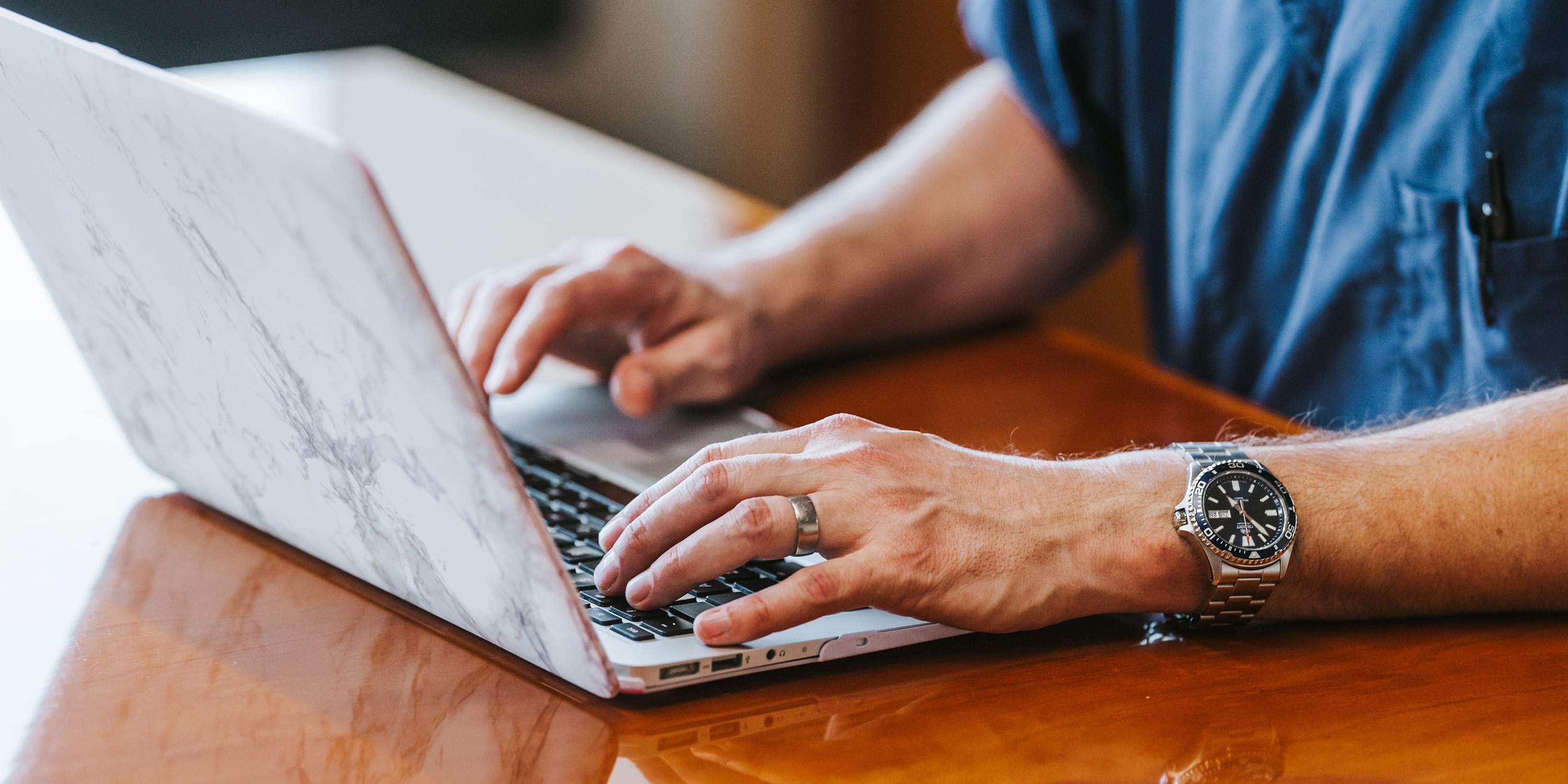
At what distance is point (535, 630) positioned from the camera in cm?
52

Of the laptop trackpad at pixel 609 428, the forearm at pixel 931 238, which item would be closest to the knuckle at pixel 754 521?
the laptop trackpad at pixel 609 428

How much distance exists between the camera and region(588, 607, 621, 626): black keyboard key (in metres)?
0.55

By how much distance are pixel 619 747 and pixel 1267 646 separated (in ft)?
0.94

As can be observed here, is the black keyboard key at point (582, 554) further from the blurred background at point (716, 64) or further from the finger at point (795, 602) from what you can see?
the blurred background at point (716, 64)

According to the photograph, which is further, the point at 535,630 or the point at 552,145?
the point at 552,145

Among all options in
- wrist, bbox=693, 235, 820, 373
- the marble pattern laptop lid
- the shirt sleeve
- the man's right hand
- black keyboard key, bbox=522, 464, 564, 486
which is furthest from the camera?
the shirt sleeve

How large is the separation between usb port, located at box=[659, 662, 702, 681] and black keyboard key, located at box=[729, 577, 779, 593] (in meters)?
0.06

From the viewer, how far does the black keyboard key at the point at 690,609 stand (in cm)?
56

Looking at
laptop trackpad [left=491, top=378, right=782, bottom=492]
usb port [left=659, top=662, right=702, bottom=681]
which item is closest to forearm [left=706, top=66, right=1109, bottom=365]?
laptop trackpad [left=491, top=378, right=782, bottom=492]

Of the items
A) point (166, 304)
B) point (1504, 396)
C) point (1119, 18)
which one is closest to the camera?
point (166, 304)

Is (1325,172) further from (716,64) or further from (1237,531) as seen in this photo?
(716,64)

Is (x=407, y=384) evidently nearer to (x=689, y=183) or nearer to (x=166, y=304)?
(x=166, y=304)

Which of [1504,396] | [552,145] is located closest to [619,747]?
[1504,396]

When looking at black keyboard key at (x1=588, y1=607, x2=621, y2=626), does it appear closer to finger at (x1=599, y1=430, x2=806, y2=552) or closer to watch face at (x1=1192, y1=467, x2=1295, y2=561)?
finger at (x1=599, y1=430, x2=806, y2=552)
